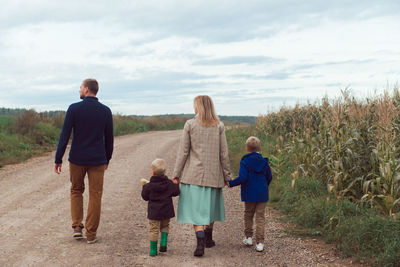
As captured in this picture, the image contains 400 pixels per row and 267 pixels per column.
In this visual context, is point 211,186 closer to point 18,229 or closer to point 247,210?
point 247,210

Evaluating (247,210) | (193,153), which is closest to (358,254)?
(247,210)

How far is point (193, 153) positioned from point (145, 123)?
29178 mm

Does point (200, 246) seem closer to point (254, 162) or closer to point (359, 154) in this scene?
point (254, 162)

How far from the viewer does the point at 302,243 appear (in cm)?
613

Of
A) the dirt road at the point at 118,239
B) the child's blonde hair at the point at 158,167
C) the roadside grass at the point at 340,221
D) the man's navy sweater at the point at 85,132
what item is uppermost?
the man's navy sweater at the point at 85,132

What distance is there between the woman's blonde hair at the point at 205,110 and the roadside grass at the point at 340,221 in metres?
2.37

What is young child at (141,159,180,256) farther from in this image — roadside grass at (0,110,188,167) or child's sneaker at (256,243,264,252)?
roadside grass at (0,110,188,167)

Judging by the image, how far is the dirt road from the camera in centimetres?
529

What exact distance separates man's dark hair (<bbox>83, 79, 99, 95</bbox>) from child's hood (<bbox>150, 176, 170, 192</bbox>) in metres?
1.69

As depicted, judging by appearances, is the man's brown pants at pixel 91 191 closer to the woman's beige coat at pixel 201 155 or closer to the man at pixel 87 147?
the man at pixel 87 147

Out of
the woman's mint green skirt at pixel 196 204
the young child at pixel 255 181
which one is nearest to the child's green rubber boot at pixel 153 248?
the woman's mint green skirt at pixel 196 204

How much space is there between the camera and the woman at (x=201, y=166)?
548cm

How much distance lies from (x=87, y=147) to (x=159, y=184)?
51.2 inches

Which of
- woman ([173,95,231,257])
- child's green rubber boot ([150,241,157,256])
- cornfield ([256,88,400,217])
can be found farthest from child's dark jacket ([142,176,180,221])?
cornfield ([256,88,400,217])
